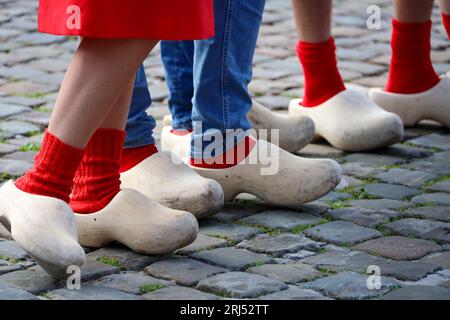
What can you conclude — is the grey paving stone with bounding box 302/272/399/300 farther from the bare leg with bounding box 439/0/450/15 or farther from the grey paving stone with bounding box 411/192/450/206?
the bare leg with bounding box 439/0/450/15

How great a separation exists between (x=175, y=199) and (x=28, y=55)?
2.35 metres

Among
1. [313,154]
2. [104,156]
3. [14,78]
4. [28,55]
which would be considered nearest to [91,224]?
[104,156]

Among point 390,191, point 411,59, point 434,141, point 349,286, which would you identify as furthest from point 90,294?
point 411,59

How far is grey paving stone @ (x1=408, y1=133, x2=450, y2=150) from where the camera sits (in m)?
3.51

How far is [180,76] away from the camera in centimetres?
305

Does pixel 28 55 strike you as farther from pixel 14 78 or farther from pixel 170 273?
pixel 170 273

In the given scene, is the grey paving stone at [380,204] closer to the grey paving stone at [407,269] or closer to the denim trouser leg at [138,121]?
the grey paving stone at [407,269]

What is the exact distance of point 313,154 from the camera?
11.3 ft

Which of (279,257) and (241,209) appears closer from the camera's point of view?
(279,257)

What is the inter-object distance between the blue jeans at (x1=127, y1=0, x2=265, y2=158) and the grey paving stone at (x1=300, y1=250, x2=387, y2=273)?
0.51 m

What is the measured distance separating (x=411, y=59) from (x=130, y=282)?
5.76 feet

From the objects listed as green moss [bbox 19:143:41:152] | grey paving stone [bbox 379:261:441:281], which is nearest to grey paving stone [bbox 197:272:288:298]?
grey paving stone [bbox 379:261:441:281]

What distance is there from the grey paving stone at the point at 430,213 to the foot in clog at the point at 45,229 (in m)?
0.97

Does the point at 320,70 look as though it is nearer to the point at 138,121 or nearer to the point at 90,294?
the point at 138,121
